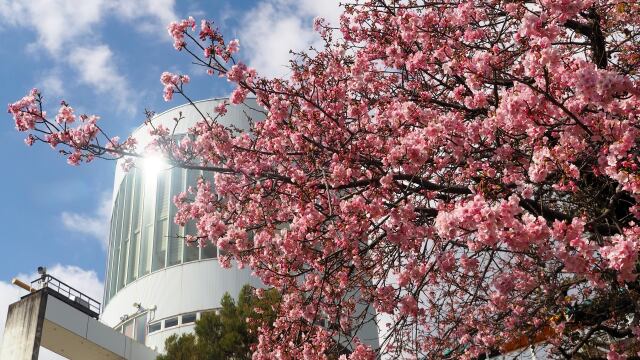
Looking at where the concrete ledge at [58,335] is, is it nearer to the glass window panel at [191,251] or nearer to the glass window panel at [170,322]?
the glass window panel at [170,322]

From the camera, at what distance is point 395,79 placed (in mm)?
8211

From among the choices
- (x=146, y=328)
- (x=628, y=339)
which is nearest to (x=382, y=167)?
(x=628, y=339)

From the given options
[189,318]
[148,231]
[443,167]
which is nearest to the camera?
[443,167]

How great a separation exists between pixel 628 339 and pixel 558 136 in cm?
374

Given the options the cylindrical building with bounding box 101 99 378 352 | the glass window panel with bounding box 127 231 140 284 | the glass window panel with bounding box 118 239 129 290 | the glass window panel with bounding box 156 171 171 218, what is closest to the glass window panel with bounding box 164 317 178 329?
the cylindrical building with bounding box 101 99 378 352

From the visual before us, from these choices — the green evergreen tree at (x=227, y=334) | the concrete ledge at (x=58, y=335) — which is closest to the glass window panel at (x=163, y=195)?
the concrete ledge at (x=58, y=335)

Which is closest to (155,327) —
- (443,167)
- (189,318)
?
(189,318)

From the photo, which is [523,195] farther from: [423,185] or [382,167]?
[382,167]

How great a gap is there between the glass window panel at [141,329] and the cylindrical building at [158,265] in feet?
0.10

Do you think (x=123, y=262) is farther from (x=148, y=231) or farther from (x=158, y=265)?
(x=158, y=265)

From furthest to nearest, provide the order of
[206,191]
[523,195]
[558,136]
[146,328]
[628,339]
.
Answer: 1. [146,328]
2. [206,191]
3. [628,339]
4. [558,136]
5. [523,195]

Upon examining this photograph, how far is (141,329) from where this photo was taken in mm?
17531

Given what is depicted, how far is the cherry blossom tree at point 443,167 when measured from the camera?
495 centimetres

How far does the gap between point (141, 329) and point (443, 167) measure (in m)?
13.7
